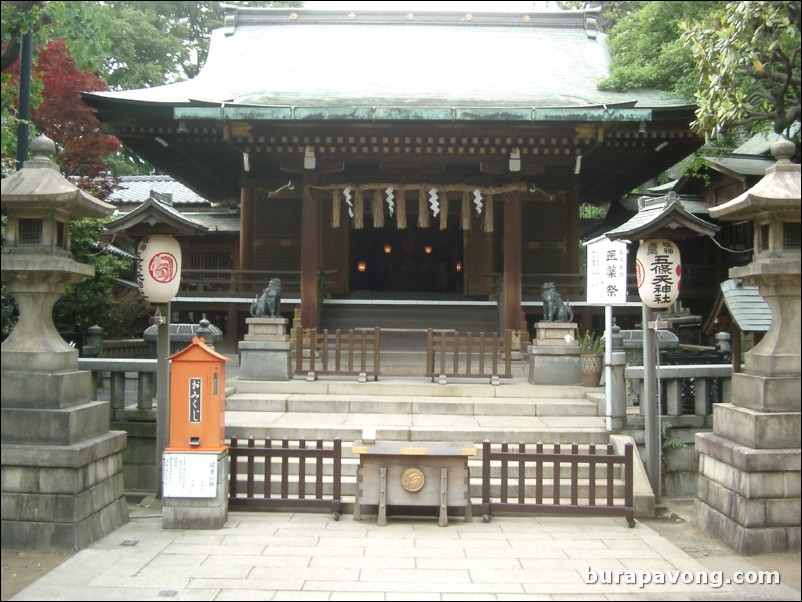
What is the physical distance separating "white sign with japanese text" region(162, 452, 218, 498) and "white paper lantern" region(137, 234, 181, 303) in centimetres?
223

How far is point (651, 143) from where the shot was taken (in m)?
12.2

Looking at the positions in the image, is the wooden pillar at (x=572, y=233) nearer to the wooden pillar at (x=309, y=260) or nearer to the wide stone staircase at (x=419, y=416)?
the wide stone staircase at (x=419, y=416)

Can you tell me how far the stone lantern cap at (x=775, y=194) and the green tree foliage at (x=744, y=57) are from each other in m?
2.53

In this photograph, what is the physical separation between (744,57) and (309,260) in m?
8.09

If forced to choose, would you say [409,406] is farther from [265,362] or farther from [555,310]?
[555,310]

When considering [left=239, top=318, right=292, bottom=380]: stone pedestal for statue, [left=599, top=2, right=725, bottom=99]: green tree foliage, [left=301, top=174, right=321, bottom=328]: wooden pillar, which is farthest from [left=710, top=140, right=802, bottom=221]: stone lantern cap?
[left=301, top=174, right=321, bottom=328]: wooden pillar

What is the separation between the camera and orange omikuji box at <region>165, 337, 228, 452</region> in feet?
20.2

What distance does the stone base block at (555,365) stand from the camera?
406 inches

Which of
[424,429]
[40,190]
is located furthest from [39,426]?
[424,429]

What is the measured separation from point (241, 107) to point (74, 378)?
250 inches

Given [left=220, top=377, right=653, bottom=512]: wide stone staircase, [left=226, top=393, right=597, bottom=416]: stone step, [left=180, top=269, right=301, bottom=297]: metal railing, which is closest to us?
[left=220, top=377, right=653, bottom=512]: wide stone staircase

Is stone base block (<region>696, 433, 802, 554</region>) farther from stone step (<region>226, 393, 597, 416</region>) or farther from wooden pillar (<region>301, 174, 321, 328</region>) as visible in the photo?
wooden pillar (<region>301, 174, 321, 328</region>)

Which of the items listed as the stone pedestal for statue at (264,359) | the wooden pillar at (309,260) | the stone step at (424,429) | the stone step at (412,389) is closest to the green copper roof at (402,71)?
the wooden pillar at (309,260)

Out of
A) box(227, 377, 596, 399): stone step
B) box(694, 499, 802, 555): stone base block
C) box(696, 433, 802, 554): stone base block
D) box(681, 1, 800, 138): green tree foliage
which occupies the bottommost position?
box(694, 499, 802, 555): stone base block
